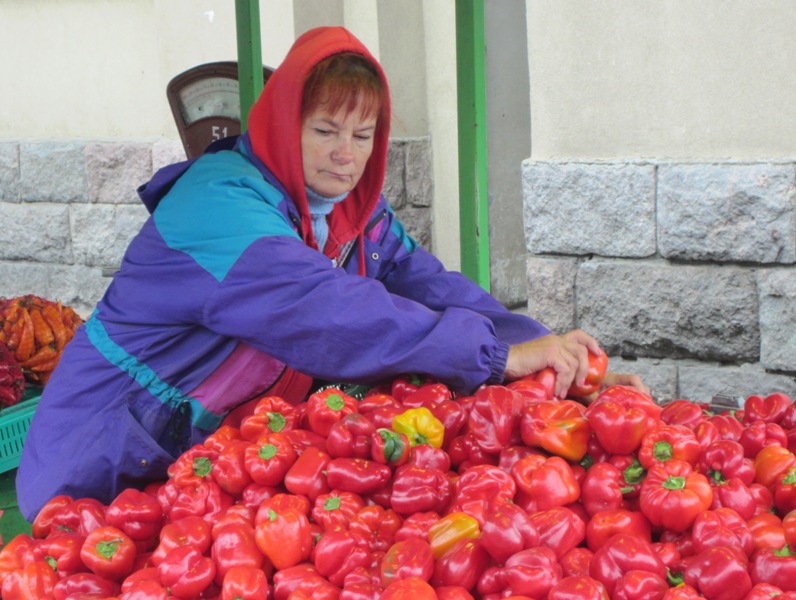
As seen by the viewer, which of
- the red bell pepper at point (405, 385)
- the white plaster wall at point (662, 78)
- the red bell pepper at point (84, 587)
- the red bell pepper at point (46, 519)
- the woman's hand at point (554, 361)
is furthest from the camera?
the white plaster wall at point (662, 78)

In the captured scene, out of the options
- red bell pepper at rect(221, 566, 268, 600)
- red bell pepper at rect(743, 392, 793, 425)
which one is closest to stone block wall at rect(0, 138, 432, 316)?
red bell pepper at rect(743, 392, 793, 425)

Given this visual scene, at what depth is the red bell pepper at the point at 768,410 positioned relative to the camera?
6.83ft

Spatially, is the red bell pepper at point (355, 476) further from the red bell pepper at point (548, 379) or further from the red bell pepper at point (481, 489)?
the red bell pepper at point (548, 379)

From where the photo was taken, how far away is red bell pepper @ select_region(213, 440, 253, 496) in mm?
1852

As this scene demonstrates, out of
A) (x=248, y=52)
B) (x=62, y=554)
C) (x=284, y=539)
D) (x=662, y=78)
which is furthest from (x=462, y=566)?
(x=662, y=78)

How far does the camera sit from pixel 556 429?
1.79 meters

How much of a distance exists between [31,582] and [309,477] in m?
0.50

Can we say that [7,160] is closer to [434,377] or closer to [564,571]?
[434,377]

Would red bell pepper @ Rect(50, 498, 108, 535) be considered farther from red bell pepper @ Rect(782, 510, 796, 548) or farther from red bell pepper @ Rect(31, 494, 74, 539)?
red bell pepper @ Rect(782, 510, 796, 548)

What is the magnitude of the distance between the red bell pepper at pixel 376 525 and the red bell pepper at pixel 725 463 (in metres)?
0.54

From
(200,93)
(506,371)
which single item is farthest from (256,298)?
(200,93)

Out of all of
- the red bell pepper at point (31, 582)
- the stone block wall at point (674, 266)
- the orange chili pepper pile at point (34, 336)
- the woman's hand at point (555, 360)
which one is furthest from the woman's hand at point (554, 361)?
the orange chili pepper pile at point (34, 336)

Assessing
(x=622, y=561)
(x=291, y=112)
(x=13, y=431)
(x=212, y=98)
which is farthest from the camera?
(x=212, y=98)

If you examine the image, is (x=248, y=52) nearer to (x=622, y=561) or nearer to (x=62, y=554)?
(x=62, y=554)
